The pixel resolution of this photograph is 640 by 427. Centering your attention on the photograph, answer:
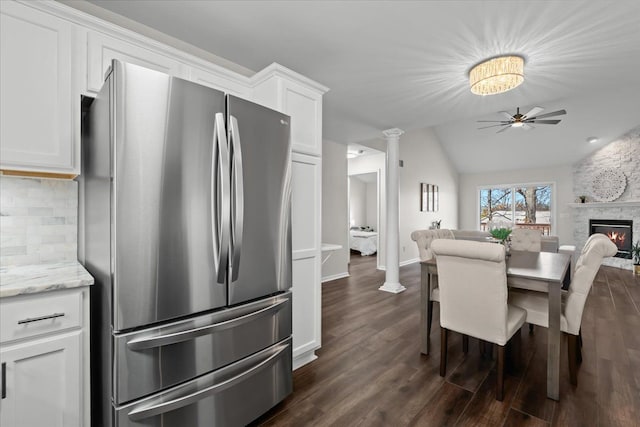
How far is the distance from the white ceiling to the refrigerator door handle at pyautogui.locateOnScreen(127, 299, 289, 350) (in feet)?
6.23

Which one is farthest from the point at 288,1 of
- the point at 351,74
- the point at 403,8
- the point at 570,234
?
the point at 570,234

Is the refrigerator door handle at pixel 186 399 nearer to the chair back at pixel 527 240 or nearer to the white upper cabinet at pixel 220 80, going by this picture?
the white upper cabinet at pixel 220 80

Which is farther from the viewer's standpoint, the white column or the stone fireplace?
the stone fireplace

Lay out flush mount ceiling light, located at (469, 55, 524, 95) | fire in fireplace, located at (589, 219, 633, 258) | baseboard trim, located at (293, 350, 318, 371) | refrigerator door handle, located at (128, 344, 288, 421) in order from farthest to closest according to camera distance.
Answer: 1. fire in fireplace, located at (589, 219, 633, 258)
2. flush mount ceiling light, located at (469, 55, 524, 95)
3. baseboard trim, located at (293, 350, 318, 371)
4. refrigerator door handle, located at (128, 344, 288, 421)

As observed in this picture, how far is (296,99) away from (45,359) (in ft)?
6.79

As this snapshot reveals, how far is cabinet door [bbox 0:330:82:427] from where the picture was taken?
1128mm

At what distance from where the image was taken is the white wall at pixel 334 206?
5.16 metres

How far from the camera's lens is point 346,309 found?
3.63m

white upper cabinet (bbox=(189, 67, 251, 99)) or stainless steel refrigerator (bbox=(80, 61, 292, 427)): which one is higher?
white upper cabinet (bbox=(189, 67, 251, 99))

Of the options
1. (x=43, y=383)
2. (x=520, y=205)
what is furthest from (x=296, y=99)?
(x=520, y=205)

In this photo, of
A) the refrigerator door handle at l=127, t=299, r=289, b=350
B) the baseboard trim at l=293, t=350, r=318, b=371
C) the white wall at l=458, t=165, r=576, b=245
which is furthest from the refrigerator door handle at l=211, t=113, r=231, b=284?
the white wall at l=458, t=165, r=576, b=245

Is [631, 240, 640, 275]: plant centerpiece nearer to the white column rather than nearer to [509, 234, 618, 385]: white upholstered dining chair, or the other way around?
the white column

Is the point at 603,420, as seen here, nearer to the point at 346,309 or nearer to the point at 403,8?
the point at 346,309

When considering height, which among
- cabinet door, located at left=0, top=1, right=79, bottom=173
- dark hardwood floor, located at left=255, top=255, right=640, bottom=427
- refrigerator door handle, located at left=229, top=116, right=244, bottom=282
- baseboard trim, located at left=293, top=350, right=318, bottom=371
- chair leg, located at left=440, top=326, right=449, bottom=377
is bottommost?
dark hardwood floor, located at left=255, top=255, right=640, bottom=427
